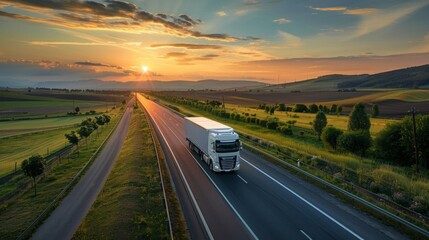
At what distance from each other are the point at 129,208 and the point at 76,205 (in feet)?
23.6

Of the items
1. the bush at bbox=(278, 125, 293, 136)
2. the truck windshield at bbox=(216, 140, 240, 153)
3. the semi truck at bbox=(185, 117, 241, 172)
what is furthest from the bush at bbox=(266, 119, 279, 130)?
the truck windshield at bbox=(216, 140, 240, 153)

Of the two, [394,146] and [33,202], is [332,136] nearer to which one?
[394,146]

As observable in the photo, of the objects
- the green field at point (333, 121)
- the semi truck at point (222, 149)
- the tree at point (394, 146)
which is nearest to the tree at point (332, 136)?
the tree at point (394, 146)

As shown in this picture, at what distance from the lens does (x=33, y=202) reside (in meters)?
28.3

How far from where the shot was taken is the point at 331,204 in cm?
2288

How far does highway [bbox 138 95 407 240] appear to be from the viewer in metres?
18.4

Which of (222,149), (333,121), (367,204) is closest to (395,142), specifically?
(367,204)

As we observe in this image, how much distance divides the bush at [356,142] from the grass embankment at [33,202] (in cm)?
3802

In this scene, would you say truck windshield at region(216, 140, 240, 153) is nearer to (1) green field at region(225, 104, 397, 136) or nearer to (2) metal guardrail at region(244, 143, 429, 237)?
(2) metal guardrail at region(244, 143, 429, 237)

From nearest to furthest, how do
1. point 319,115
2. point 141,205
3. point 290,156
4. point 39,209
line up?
point 141,205 < point 39,209 < point 290,156 < point 319,115

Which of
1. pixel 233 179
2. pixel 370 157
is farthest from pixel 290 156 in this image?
pixel 370 157

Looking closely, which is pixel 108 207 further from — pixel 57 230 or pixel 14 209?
pixel 14 209

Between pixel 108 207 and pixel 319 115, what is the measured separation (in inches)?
1770

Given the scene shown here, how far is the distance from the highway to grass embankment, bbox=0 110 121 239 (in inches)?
474
